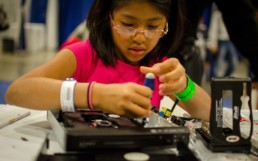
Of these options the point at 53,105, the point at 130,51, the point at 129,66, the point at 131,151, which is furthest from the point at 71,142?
the point at 129,66

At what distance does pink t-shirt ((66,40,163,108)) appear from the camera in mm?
1206

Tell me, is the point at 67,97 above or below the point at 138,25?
below

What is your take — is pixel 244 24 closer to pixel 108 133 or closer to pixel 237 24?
pixel 237 24

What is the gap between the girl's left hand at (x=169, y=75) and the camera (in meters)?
0.85

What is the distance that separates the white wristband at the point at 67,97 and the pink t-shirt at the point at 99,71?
363 millimetres

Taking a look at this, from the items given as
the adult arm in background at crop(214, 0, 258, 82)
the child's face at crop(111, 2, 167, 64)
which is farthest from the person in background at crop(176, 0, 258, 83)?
the child's face at crop(111, 2, 167, 64)

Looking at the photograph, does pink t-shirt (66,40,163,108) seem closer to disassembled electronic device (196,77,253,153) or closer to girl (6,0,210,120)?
girl (6,0,210,120)

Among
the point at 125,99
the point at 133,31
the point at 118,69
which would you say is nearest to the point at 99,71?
the point at 118,69

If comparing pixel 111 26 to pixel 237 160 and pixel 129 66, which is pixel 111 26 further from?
pixel 237 160

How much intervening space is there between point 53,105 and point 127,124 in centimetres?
18

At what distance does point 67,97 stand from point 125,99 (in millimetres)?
133

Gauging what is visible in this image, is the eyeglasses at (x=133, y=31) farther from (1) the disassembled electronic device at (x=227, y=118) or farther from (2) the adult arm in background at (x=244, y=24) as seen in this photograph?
(2) the adult arm in background at (x=244, y=24)

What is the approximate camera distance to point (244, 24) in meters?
1.88

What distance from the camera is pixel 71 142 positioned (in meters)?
0.66
